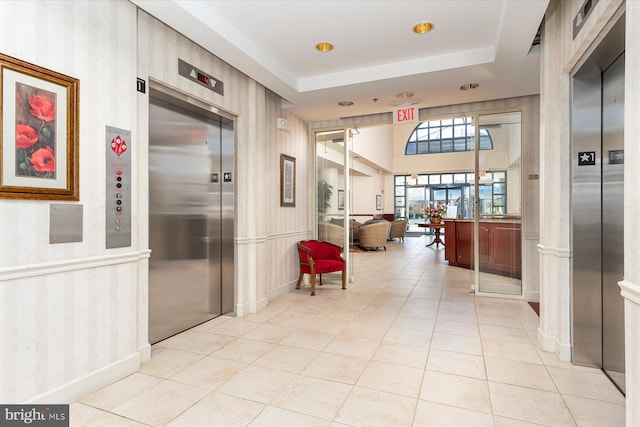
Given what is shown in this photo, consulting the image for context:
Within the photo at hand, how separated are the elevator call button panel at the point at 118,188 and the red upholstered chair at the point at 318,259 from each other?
311 cm

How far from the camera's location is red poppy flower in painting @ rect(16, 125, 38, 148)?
208 cm

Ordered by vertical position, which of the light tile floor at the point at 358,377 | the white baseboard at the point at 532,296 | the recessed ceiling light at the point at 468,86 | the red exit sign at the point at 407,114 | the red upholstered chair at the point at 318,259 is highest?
the recessed ceiling light at the point at 468,86

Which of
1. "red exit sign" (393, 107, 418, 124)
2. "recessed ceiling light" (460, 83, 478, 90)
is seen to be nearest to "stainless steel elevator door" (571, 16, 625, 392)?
"recessed ceiling light" (460, 83, 478, 90)

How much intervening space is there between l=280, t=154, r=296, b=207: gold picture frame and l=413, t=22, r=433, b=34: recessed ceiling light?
272cm

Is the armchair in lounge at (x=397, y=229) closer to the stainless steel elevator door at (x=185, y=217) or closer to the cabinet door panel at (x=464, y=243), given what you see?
the cabinet door panel at (x=464, y=243)

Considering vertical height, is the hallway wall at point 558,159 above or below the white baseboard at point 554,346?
above

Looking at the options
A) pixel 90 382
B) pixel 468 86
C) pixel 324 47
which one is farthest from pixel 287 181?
pixel 90 382

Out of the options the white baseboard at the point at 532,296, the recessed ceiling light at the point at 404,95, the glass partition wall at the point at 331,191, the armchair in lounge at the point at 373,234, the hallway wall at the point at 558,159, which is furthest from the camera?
the armchair in lounge at the point at 373,234

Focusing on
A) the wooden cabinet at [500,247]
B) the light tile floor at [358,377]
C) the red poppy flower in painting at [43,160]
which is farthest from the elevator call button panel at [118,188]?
the wooden cabinet at [500,247]

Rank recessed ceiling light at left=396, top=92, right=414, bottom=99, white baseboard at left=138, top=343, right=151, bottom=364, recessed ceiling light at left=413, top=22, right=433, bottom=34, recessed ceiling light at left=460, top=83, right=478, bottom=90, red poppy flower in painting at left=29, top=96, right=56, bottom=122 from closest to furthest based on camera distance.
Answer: red poppy flower in painting at left=29, top=96, right=56, bottom=122, white baseboard at left=138, top=343, right=151, bottom=364, recessed ceiling light at left=413, top=22, right=433, bottom=34, recessed ceiling light at left=460, top=83, right=478, bottom=90, recessed ceiling light at left=396, top=92, right=414, bottom=99

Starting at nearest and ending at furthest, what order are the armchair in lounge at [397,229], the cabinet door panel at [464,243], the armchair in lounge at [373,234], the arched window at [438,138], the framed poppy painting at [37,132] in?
the framed poppy painting at [37,132], the cabinet door panel at [464,243], the armchair in lounge at [373,234], the armchair in lounge at [397,229], the arched window at [438,138]

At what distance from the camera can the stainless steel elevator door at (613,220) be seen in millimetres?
2541

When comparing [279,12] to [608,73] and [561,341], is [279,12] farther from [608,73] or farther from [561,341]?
[561,341]

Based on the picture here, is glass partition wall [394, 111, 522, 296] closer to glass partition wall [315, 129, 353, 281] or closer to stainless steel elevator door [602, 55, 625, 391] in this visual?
glass partition wall [315, 129, 353, 281]
